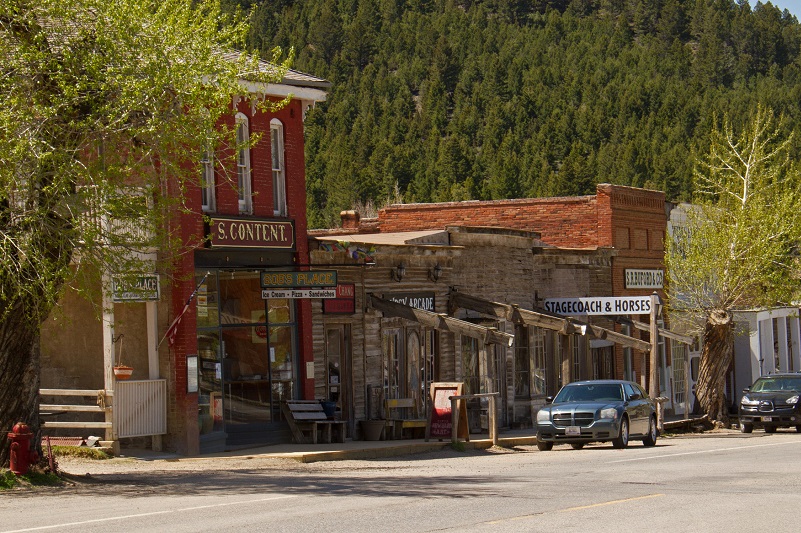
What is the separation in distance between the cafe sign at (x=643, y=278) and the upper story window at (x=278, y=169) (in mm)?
17827

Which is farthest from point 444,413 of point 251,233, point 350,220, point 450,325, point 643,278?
point 643,278

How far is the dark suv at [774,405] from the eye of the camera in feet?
108

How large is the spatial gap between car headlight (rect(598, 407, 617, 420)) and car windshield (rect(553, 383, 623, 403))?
0.48m

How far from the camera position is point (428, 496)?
49.0ft

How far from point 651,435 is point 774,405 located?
7.66 meters

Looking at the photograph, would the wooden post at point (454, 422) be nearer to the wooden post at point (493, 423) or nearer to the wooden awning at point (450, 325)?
the wooden post at point (493, 423)

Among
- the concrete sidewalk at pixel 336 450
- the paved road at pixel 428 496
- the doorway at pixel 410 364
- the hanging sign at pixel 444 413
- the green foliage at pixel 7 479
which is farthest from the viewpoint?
the doorway at pixel 410 364

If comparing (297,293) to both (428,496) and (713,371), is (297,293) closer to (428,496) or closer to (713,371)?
(428,496)

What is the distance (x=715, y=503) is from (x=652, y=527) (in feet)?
7.71

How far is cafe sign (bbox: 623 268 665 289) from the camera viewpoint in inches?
1603

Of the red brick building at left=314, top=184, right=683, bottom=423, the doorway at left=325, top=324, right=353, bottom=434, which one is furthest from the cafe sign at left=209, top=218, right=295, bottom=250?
the red brick building at left=314, top=184, right=683, bottom=423

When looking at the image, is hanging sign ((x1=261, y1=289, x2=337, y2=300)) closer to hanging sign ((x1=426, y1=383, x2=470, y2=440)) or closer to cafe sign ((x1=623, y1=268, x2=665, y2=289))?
hanging sign ((x1=426, y1=383, x2=470, y2=440))

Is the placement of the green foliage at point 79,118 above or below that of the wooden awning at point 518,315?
above

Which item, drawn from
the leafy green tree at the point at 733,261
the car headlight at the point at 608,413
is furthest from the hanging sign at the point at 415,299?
the leafy green tree at the point at 733,261
